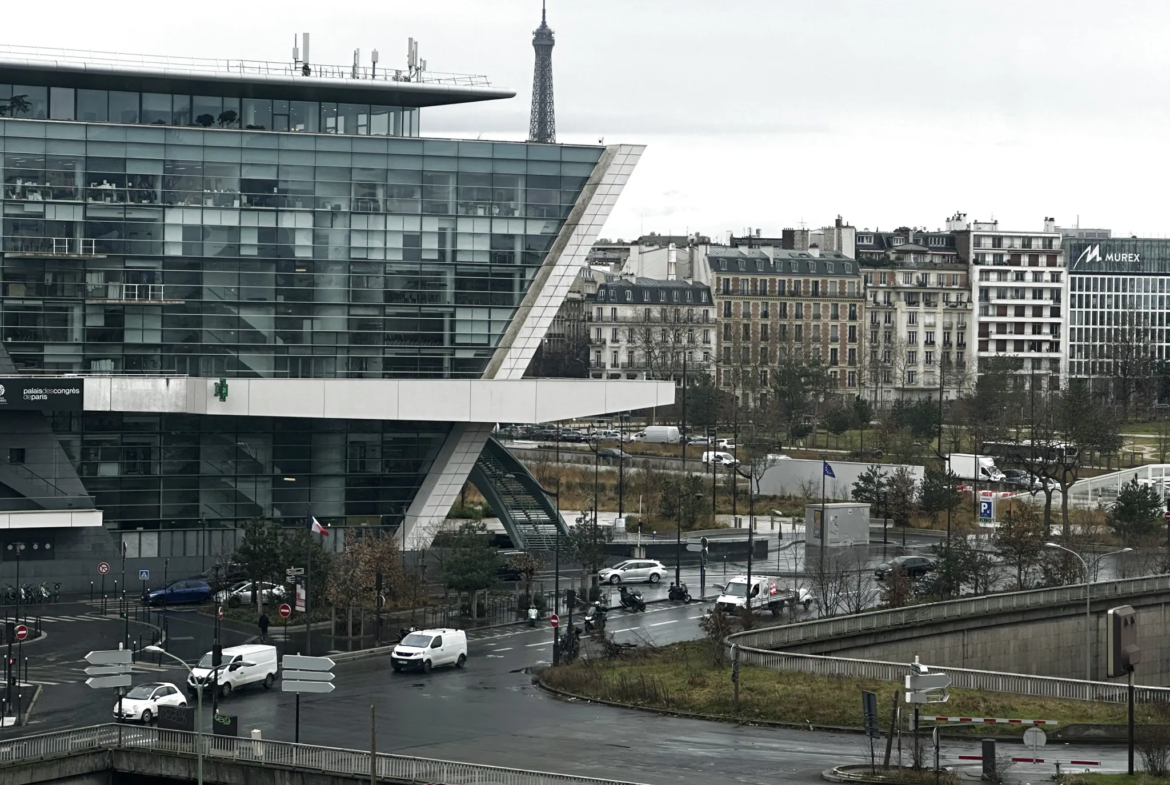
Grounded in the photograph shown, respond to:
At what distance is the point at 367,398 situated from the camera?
299ft

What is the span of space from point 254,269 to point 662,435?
6789cm

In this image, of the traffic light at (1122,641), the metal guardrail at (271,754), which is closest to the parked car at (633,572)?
the metal guardrail at (271,754)

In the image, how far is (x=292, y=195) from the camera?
91.6 meters

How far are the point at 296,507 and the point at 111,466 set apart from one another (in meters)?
9.14

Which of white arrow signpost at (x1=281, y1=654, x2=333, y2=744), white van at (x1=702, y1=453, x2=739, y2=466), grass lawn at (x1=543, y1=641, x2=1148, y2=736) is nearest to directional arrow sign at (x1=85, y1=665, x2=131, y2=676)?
white arrow signpost at (x1=281, y1=654, x2=333, y2=744)

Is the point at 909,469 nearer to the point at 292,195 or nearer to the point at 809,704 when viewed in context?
the point at 292,195

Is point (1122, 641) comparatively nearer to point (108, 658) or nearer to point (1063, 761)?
point (1063, 761)

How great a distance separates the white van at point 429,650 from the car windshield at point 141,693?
38.0 ft

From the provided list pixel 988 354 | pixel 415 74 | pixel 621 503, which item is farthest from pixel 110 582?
pixel 988 354

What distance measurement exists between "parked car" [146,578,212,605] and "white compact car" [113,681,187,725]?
25960 mm

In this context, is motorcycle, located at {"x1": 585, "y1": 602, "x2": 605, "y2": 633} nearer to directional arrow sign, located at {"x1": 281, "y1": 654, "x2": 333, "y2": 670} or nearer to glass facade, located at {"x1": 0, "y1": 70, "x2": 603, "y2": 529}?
glass facade, located at {"x1": 0, "y1": 70, "x2": 603, "y2": 529}

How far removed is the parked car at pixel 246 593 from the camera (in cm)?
8212

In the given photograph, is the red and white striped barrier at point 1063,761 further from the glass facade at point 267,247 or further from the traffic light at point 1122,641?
the glass facade at point 267,247

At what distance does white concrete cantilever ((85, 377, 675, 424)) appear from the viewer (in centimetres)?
8862
